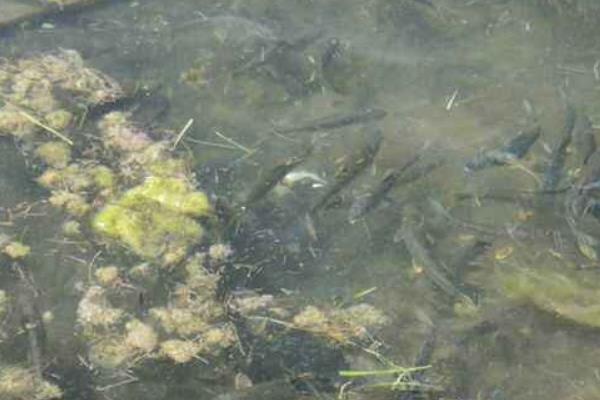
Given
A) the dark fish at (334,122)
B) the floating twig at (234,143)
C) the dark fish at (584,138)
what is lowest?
the floating twig at (234,143)

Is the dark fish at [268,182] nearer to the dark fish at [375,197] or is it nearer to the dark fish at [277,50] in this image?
the dark fish at [375,197]

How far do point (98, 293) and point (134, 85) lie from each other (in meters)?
2.05

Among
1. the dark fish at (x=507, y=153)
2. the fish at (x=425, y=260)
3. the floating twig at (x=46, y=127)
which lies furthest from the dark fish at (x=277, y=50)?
the fish at (x=425, y=260)

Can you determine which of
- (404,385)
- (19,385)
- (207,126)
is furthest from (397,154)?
(19,385)

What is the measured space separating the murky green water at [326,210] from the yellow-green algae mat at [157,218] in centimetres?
2

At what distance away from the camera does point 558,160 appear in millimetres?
4699

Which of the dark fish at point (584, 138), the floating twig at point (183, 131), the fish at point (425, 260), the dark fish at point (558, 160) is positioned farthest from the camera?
the floating twig at point (183, 131)

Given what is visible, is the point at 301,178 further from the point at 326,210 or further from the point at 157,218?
the point at 157,218

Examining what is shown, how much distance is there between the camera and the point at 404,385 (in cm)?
357

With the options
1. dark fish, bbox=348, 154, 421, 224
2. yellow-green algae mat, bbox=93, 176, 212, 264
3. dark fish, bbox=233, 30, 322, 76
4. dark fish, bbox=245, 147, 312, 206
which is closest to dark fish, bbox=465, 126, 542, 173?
dark fish, bbox=348, 154, 421, 224

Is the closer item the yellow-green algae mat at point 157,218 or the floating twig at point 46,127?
the yellow-green algae mat at point 157,218

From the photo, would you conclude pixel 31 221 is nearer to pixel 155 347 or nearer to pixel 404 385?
pixel 155 347

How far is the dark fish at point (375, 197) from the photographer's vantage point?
176 inches

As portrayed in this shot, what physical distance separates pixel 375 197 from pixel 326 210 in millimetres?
341
